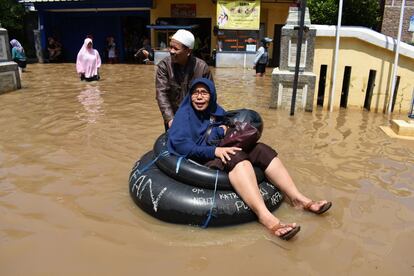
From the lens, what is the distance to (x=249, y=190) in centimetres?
348

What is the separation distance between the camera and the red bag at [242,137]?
3.64 meters

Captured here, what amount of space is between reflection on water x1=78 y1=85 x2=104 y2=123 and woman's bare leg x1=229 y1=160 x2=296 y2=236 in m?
4.74

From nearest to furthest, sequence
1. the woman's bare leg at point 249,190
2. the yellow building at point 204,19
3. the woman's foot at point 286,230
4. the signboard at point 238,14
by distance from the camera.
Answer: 1. the woman's foot at point 286,230
2. the woman's bare leg at point 249,190
3. the signboard at point 238,14
4. the yellow building at point 204,19

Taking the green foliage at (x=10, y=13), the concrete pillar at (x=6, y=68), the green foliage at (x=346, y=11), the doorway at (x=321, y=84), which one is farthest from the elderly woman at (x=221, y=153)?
the green foliage at (x=10, y=13)

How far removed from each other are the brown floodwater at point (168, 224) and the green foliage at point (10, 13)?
1450 cm

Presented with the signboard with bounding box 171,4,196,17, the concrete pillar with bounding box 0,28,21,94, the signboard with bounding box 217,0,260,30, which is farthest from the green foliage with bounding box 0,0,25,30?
the concrete pillar with bounding box 0,28,21,94

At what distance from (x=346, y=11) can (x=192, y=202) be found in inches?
767

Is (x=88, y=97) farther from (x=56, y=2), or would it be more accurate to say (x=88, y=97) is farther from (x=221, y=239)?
(x=56, y=2)

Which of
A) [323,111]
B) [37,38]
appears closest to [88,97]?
[323,111]

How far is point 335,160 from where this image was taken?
17.9 feet

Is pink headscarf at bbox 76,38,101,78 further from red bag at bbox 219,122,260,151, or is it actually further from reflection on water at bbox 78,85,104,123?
red bag at bbox 219,122,260,151

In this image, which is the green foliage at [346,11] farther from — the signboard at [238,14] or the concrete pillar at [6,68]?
the concrete pillar at [6,68]

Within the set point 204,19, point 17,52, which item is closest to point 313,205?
point 17,52

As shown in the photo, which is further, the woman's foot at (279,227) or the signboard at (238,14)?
the signboard at (238,14)
